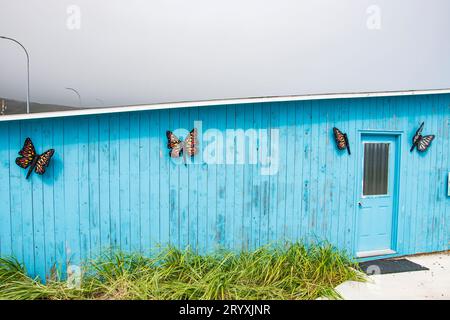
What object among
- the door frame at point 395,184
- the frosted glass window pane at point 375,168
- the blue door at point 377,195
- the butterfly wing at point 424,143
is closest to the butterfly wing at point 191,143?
the door frame at point 395,184

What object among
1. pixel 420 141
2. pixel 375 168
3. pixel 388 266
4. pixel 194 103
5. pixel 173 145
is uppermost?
pixel 194 103

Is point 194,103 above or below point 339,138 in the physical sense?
above

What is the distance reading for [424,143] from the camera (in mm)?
4320

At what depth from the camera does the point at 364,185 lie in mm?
4207

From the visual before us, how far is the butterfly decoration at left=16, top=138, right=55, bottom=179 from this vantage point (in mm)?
3250

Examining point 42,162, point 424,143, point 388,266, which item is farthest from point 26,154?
point 424,143

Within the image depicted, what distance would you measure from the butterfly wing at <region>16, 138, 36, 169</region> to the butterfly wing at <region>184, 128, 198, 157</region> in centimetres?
189

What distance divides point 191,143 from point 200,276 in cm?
167

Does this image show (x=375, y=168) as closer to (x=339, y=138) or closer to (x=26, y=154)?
(x=339, y=138)

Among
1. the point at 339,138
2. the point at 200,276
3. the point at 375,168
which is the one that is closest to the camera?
the point at 200,276

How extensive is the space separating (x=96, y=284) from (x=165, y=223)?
104 cm

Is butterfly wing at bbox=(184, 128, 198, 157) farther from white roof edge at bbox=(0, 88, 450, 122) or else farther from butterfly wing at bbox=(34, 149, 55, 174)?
butterfly wing at bbox=(34, 149, 55, 174)

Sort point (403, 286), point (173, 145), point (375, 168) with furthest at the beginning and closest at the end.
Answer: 1. point (375, 168)
2. point (173, 145)
3. point (403, 286)
